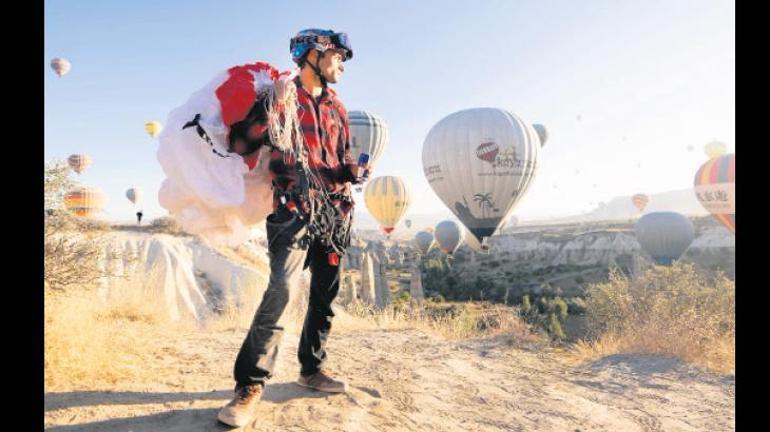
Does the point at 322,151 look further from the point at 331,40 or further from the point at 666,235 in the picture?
the point at 666,235

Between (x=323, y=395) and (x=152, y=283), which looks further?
(x=152, y=283)

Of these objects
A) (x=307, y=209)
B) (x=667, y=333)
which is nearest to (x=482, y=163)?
(x=667, y=333)

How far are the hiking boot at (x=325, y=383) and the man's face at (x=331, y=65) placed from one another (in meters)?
1.92

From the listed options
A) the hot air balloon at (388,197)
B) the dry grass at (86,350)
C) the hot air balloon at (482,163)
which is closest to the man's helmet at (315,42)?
→ the dry grass at (86,350)

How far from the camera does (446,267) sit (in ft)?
174

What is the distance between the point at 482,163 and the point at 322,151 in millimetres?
16966

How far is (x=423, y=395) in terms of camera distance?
308cm

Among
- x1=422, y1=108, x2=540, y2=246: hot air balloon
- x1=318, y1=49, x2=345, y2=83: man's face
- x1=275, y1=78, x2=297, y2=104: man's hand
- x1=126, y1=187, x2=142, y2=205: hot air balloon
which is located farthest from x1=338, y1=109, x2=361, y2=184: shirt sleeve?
x1=126, y1=187, x2=142, y2=205: hot air balloon

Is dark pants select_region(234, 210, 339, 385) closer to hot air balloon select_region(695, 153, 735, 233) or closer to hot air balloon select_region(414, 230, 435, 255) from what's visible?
hot air balloon select_region(695, 153, 735, 233)

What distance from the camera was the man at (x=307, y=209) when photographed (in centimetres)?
239

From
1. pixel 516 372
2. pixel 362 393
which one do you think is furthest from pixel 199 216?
pixel 516 372

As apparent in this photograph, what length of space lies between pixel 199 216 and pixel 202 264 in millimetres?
22401
